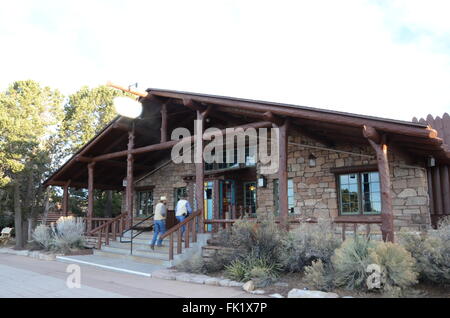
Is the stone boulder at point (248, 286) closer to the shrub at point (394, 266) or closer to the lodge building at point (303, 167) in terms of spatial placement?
the shrub at point (394, 266)

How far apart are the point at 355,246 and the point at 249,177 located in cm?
758

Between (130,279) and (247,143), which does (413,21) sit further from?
(130,279)

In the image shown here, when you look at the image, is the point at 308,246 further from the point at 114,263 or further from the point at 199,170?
the point at 114,263

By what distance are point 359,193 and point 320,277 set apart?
5.37m

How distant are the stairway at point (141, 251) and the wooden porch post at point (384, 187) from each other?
4542 millimetres

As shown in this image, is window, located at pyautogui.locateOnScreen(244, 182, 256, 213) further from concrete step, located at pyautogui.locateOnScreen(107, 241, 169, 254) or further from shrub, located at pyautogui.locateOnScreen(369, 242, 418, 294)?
shrub, located at pyautogui.locateOnScreen(369, 242, 418, 294)

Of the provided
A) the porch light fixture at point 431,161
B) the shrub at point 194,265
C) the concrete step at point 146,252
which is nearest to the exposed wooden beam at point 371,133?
the porch light fixture at point 431,161

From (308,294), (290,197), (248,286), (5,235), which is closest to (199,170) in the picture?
(290,197)

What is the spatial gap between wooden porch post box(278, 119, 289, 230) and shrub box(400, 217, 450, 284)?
3.02 meters

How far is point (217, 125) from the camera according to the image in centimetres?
1370

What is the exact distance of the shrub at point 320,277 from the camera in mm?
6043

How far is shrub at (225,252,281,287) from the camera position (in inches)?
264

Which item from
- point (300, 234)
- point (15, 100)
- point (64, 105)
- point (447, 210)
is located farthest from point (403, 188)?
point (64, 105)

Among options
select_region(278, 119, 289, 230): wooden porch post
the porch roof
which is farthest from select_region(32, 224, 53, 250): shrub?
select_region(278, 119, 289, 230): wooden porch post
